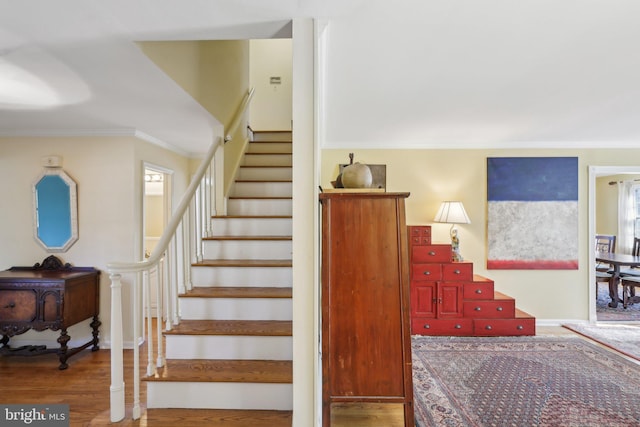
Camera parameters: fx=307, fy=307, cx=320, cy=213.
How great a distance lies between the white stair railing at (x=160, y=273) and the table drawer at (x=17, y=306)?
761 mm

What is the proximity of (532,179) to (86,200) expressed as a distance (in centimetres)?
509

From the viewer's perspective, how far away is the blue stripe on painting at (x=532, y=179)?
383 cm

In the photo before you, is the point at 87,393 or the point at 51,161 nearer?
the point at 87,393

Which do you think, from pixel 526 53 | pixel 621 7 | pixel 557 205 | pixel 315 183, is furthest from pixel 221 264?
pixel 557 205

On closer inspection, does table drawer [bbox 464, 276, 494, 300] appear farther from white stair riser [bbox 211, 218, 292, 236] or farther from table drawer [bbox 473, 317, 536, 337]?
white stair riser [bbox 211, 218, 292, 236]

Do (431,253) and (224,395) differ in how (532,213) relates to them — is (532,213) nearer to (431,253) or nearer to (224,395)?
(431,253)

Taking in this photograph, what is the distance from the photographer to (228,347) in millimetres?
1878

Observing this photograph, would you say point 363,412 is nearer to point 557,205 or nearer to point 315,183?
point 315,183

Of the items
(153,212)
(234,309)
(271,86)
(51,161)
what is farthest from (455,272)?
(51,161)

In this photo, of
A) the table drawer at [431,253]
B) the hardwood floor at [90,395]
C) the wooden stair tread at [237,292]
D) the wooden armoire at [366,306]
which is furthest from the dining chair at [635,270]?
the wooden stair tread at [237,292]

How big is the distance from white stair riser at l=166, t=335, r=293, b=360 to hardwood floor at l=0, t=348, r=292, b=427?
294 mm

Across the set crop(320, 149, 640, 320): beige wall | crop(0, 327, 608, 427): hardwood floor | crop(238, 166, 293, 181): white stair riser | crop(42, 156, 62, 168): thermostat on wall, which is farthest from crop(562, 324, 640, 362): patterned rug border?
crop(42, 156, 62, 168): thermostat on wall

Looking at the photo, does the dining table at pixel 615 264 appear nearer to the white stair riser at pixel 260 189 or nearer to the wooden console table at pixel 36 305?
the white stair riser at pixel 260 189

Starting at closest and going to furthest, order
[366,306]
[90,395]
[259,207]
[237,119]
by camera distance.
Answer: [366,306] → [90,395] → [259,207] → [237,119]
